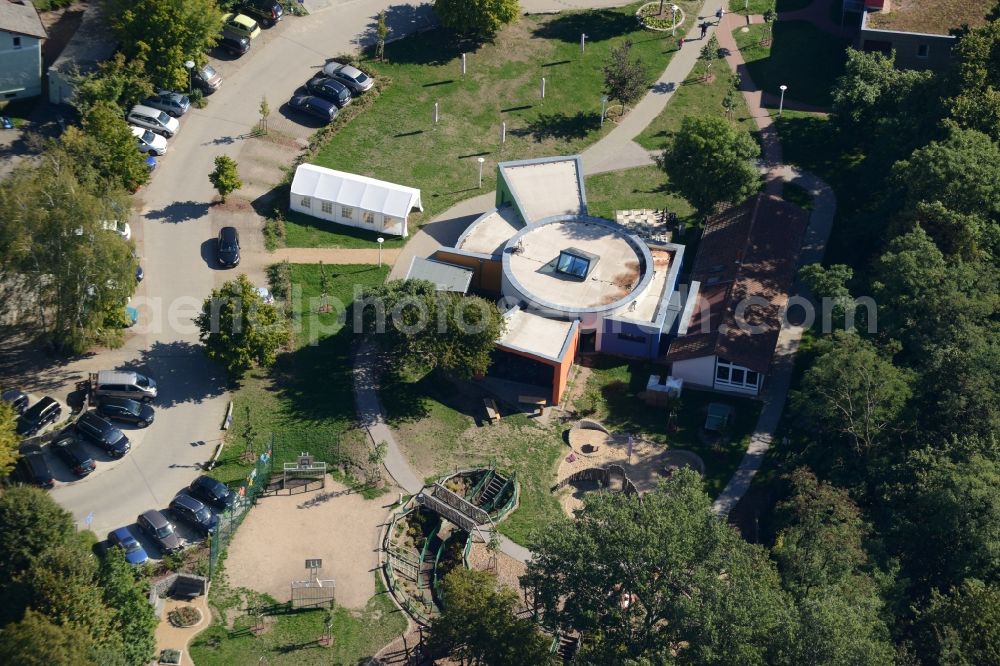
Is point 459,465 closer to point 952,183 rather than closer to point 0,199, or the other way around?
point 0,199

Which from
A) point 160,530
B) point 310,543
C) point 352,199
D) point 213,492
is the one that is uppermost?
point 352,199

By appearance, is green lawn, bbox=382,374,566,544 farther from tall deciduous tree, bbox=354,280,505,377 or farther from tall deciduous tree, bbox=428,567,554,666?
tall deciduous tree, bbox=428,567,554,666

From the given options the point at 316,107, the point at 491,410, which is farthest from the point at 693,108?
the point at 491,410

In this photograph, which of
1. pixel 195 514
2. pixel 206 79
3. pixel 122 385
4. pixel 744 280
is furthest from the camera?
pixel 206 79

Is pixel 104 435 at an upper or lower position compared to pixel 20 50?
lower

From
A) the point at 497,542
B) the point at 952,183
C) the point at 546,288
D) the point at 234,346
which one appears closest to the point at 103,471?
the point at 234,346

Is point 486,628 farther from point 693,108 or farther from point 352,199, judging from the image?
point 693,108
